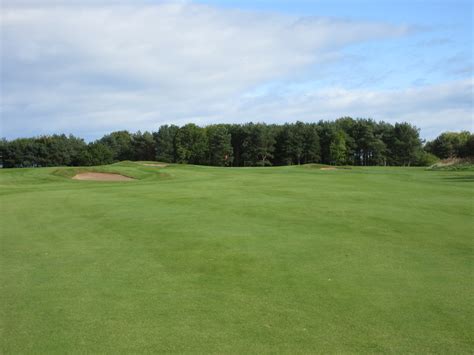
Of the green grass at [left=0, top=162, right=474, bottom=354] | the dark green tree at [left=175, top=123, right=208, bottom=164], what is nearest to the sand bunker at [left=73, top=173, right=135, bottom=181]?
the green grass at [left=0, top=162, right=474, bottom=354]

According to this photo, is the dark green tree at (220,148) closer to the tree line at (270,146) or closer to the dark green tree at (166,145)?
the tree line at (270,146)

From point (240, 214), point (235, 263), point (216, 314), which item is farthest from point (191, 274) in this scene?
point (240, 214)

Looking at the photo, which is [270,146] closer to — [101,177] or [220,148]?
[220,148]

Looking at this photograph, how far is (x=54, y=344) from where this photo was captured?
4648 mm

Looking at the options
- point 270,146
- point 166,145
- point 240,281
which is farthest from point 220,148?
point 240,281

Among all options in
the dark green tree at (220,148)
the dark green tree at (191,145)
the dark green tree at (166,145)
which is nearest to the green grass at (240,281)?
the dark green tree at (220,148)

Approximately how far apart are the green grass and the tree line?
251 feet

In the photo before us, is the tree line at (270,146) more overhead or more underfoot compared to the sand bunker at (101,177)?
more overhead

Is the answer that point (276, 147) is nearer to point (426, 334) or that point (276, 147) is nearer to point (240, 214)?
point (240, 214)

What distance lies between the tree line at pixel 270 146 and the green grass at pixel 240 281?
251 ft

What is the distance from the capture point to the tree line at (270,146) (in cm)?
8825

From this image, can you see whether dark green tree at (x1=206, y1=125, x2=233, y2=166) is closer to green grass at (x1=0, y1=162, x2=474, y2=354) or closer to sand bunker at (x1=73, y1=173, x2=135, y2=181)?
sand bunker at (x1=73, y1=173, x2=135, y2=181)

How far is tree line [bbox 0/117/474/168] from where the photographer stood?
88.2 metres

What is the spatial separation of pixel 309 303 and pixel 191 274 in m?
2.13
